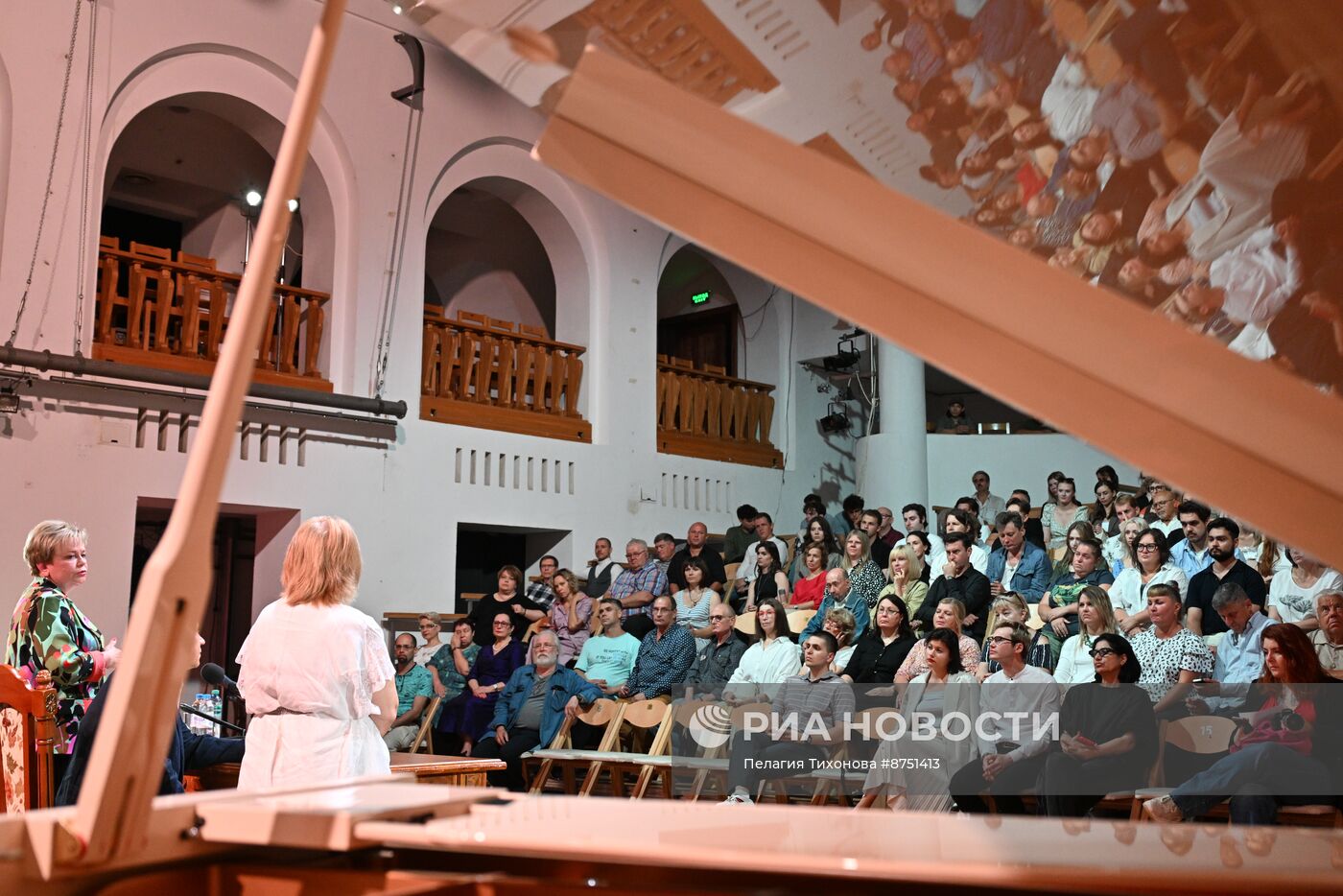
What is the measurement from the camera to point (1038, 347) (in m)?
1.57

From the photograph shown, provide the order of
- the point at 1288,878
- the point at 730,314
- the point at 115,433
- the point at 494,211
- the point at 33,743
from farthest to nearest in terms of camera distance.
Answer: the point at 730,314, the point at 494,211, the point at 115,433, the point at 33,743, the point at 1288,878

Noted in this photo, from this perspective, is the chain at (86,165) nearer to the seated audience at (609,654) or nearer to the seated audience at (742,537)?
the seated audience at (609,654)

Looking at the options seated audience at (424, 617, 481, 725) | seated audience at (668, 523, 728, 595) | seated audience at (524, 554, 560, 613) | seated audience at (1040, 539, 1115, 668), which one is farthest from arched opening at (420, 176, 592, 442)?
seated audience at (1040, 539, 1115, 668)

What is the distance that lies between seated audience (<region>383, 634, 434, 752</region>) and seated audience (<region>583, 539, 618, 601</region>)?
1.85 metres

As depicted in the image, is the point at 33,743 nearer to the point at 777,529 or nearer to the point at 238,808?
the point at 238,808

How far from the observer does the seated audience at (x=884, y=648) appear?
5.77 m

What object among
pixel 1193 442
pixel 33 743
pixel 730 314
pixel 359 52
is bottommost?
pixel 33 743

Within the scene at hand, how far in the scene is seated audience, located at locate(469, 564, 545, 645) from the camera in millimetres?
8430

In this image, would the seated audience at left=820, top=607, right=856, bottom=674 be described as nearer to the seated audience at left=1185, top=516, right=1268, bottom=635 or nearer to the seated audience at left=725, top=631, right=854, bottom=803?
the seated audience at left=725, top=631, right=854, bottom=803

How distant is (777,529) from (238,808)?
11.7 m

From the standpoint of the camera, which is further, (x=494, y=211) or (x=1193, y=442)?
(x=494, y=211)

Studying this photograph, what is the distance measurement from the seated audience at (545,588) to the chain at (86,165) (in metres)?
3.66

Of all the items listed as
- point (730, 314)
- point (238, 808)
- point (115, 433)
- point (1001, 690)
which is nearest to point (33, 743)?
point (238, 808)

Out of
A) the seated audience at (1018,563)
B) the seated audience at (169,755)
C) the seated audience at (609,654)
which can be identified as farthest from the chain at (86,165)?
the seated audience at (1018,563)
